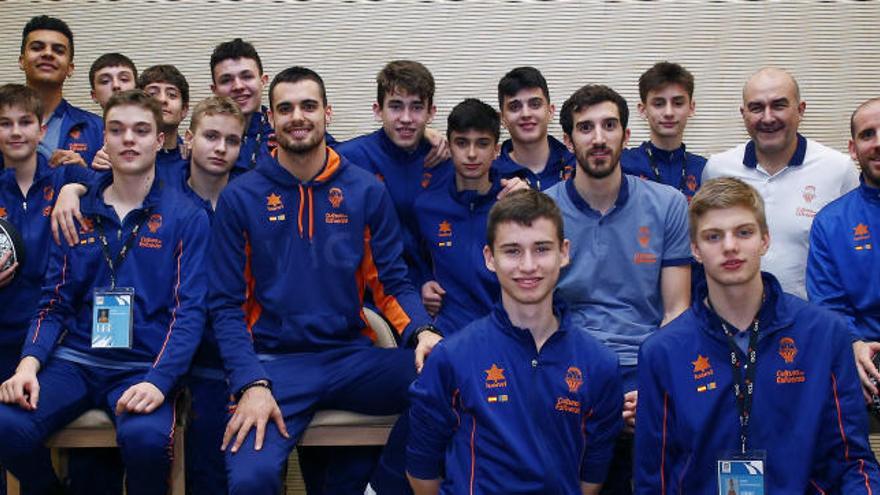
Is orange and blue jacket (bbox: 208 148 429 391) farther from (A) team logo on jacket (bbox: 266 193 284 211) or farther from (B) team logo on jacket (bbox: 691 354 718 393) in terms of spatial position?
(B) team logo on jacket (bbox: 691 354 718 393)

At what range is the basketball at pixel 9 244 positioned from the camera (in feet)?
11.6

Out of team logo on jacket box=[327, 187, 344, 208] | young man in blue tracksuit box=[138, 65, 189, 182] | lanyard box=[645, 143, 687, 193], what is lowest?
team logo on jacket box=[327, 187, 344, 208]

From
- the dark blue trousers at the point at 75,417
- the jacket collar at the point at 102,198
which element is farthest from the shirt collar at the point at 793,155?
the dark blue trousers at the point at 75,417

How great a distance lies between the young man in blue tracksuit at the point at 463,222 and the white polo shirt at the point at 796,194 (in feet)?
3.00

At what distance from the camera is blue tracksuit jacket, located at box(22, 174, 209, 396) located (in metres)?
3.40

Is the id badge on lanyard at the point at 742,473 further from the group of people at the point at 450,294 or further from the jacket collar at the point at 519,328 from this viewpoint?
the jacket collar at the point at 519,328

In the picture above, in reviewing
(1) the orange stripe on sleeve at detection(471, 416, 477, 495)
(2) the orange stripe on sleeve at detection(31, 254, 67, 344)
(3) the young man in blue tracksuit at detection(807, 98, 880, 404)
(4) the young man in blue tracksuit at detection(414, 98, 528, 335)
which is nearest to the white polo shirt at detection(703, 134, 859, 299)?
(3) the young man in blue tracksuit at detection(807, 98, 880, 404)

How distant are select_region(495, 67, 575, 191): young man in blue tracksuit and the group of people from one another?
1cm

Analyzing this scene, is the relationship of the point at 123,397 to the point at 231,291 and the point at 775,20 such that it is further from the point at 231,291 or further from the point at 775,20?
the point at 775,20

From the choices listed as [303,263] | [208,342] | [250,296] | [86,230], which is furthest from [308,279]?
[86,230]

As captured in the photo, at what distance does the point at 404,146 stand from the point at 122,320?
1.40 metres

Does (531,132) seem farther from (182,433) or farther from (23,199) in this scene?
(23,199)

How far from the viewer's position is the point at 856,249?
345 cm

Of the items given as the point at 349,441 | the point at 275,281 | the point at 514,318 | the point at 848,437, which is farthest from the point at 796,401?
the point at 275,281
